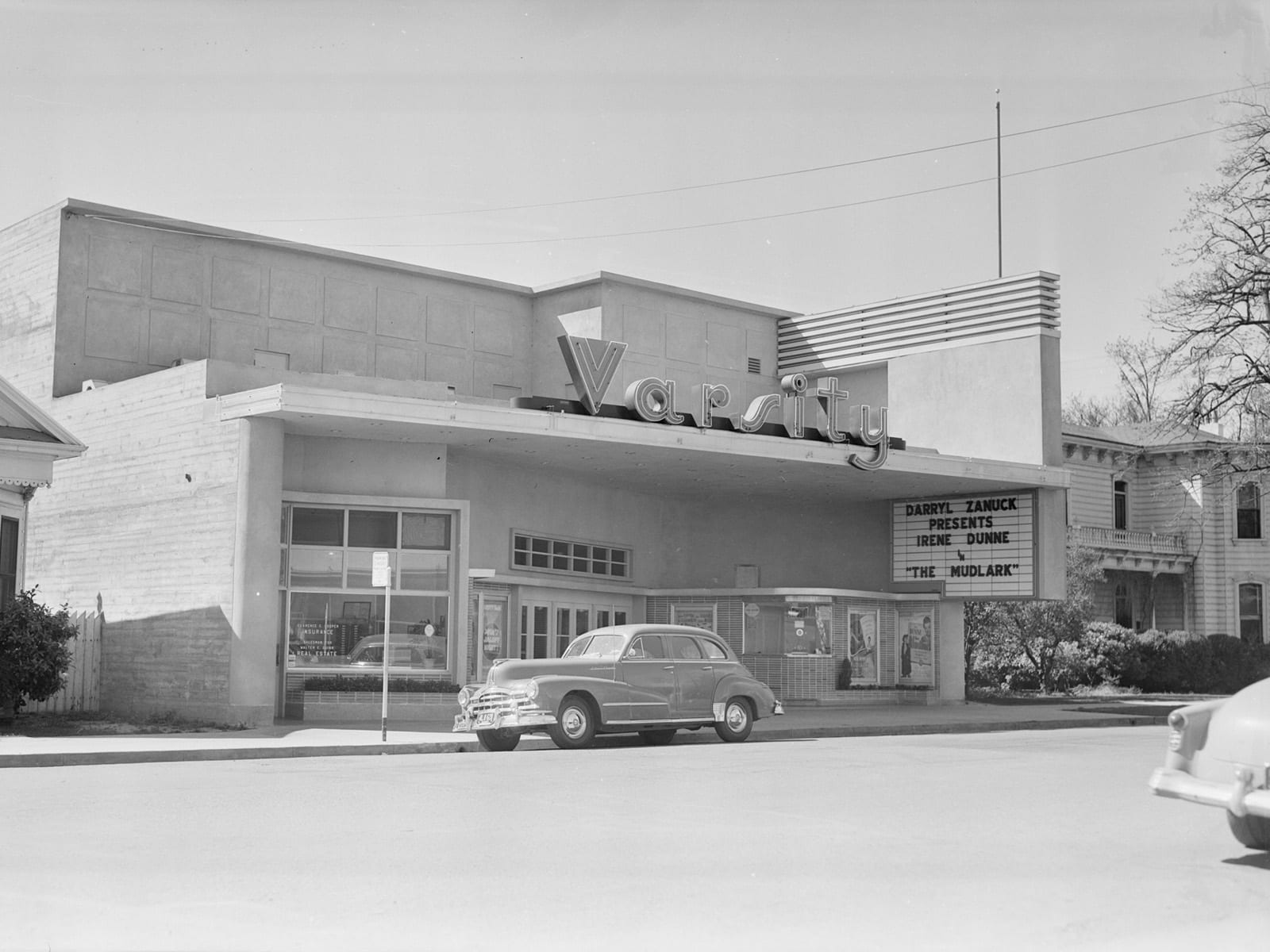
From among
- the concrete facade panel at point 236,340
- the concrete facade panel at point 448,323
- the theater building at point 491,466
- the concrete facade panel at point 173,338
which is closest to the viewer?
the theater building at point 491,466

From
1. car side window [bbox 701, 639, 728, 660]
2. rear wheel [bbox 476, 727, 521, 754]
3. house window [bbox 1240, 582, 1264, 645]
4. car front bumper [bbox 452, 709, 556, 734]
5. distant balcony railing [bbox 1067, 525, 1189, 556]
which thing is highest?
distant balcony railing [bbox 1067, 525, 1189, 556]

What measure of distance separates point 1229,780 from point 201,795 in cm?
875

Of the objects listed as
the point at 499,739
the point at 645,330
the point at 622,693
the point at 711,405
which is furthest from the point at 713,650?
the point at 645,330

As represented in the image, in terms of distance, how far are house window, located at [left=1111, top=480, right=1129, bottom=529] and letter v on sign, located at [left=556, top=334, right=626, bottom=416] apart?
98.9 ft

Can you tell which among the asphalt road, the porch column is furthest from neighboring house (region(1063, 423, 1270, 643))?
the asphalt road

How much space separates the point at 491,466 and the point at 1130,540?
27910 mm

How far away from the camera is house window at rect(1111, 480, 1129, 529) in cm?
5034

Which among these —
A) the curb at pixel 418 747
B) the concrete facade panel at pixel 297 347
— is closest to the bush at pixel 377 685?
the curb at pixel 418 747

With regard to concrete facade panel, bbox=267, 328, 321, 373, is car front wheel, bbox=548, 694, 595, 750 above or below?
below

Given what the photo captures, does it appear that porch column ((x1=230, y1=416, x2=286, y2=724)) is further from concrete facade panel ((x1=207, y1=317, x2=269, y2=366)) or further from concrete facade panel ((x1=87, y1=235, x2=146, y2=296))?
concrete facade panel ((x1=87, y1=235, x2=146, y2=296))

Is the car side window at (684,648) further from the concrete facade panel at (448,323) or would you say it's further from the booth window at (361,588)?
the concrete facade panel at (448,323)

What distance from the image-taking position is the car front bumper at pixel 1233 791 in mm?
Result: 8945

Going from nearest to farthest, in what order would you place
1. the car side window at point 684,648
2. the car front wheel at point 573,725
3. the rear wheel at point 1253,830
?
the rear wheel at point 1253,830, the car front wheel at point 573,725, the car side window at point 684,648

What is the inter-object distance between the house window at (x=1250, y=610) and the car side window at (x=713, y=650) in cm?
3498
